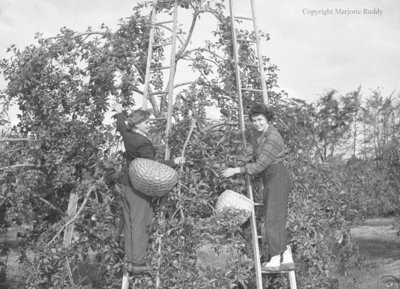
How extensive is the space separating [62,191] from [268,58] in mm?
3049

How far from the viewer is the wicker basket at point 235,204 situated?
459 centimetres

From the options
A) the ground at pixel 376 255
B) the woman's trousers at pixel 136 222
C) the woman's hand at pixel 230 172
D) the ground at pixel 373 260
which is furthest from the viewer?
the ground at pixel 376 255

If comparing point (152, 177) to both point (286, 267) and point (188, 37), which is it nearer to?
point (286, 267)

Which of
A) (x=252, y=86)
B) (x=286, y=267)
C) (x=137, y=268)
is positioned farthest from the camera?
(x=252, y=86)

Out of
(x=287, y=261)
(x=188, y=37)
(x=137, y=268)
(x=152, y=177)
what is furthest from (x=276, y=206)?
(x=188, y=37)

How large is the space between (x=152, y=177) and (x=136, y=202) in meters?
0.37

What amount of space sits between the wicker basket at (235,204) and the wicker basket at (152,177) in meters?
0.47

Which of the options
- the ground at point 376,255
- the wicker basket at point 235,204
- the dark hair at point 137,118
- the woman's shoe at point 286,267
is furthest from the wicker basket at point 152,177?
the ground at point 376,255

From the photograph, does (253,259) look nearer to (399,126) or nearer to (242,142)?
(242,142)

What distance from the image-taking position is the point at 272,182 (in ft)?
15.6

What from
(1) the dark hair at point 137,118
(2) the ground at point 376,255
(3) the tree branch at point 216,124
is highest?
(3) the tree branch at point 216,124

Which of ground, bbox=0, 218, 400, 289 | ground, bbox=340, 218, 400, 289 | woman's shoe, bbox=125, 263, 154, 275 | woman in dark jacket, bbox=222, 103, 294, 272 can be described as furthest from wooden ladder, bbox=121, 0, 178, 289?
ground, bbox=340, 218, 400, 289

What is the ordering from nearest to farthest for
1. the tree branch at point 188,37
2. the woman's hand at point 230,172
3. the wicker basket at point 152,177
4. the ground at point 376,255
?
1. the wicker basket at point 152,177
2. the woman's hand at point 230,172
3. the tree branch at point 188,37
4. the ground at point 376,255

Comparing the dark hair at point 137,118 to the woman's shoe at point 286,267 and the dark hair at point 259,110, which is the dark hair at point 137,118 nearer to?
the dark hair at point 259,110
